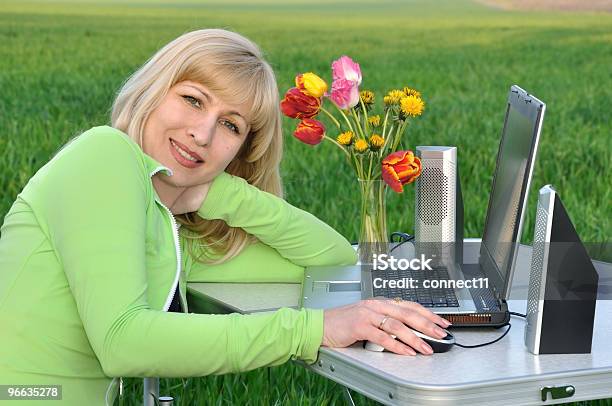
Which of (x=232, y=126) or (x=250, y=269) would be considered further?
(x=250, y=269)

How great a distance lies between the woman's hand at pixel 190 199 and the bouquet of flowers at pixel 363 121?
28cm

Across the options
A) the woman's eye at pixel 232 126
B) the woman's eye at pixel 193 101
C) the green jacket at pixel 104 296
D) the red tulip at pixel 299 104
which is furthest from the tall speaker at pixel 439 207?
the green jacket at pixel 104 296

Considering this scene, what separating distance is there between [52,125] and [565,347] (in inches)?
276

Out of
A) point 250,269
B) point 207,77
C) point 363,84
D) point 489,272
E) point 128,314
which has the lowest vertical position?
point 363,84

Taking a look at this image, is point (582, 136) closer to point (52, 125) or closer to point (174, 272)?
point (52, 125)

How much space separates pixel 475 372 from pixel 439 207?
99 cm

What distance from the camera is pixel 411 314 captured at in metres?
2.20

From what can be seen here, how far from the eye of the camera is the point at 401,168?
2.86 meters

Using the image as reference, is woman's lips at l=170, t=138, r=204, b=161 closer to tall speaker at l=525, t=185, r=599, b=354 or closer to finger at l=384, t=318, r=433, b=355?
finger at l=384, t=318, r=433, b=355

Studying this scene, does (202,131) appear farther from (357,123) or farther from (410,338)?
(410,338)

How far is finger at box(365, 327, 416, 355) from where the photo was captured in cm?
215

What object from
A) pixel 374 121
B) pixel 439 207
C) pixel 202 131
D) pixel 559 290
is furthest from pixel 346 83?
pixel 559 290

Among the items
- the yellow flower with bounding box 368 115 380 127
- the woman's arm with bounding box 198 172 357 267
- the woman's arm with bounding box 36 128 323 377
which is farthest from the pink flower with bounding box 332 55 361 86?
the woman's arm with bounding box 36 128 323 377

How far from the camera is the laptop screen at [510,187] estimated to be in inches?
91.2
